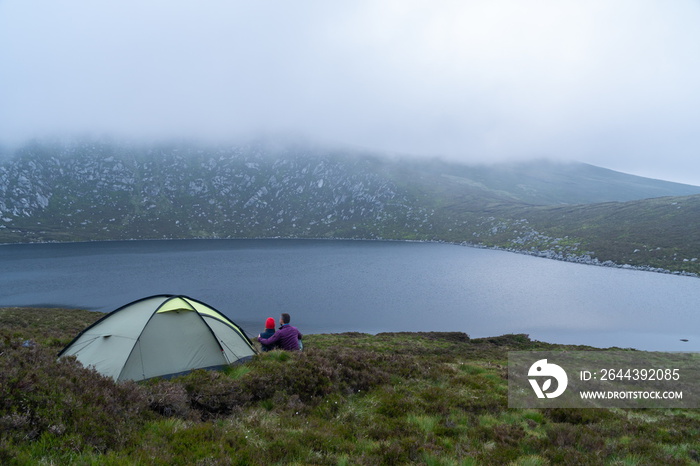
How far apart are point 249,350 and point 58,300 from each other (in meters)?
55.3

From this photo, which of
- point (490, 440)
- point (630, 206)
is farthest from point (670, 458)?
point (630, 206)

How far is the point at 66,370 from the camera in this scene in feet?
24.7

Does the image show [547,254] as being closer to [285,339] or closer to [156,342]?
[285,339]

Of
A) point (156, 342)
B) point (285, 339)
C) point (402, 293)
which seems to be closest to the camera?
point (156, 342)

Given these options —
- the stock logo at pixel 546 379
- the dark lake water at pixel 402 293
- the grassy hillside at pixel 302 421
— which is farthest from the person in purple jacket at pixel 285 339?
the dark lake water at pixel 402 293

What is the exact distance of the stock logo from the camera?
12.0 meters

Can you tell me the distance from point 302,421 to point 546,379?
10.1m

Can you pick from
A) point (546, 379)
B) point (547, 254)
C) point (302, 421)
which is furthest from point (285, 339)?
point (547, 254)

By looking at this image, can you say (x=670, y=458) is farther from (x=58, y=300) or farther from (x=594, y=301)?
(x=58, y=300)

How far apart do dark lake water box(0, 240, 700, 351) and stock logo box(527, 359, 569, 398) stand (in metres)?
26.9

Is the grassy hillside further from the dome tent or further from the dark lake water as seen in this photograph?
the dark lake water

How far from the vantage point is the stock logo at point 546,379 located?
1198 cm

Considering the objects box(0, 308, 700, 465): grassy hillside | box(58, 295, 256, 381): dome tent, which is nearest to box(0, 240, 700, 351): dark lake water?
box(58, 295, 256, 381): dome tent

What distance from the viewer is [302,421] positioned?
26.6ft
